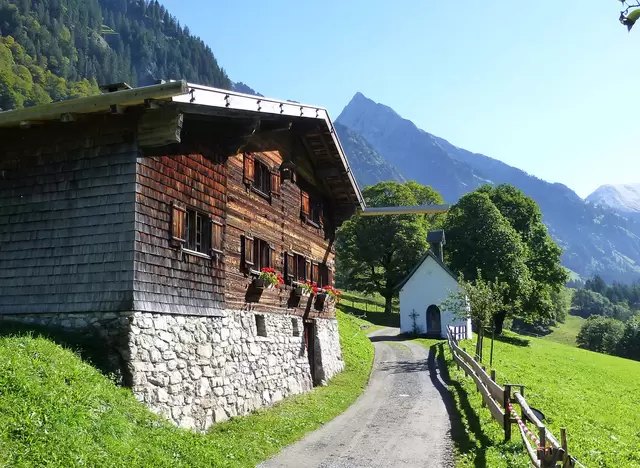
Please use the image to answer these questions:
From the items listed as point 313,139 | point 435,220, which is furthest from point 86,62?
point 313,139

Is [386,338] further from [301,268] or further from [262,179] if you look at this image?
[262,179]

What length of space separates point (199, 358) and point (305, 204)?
10153mm

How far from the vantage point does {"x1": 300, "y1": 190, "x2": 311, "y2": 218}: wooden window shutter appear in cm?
2205

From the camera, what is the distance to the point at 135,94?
1094cm

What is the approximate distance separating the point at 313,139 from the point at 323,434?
11.5 meters

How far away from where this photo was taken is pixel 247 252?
1667 cm

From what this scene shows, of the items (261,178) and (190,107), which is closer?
(190,107)

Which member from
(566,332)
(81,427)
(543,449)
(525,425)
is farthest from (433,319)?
(566,332)

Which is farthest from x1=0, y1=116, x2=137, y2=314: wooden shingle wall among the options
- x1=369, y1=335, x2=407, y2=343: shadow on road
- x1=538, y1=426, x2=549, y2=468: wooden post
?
x1=369, y1=335, x2=407, y2=343: shadow on road

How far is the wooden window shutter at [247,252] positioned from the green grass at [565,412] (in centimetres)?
725

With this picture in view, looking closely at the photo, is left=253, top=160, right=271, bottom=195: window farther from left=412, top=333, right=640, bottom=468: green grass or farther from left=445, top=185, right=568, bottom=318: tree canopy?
left=445, top=185, right=568, bottom=318: tree canopy

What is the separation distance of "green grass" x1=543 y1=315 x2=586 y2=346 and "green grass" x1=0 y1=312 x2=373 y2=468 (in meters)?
105

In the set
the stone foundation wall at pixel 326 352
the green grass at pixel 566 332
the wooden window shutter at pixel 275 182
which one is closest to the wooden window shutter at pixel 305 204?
the wooden window shutter at pixel 275 182

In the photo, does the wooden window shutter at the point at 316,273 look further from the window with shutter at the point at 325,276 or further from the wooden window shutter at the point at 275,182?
the wooden window shutter at the point at 275,182
